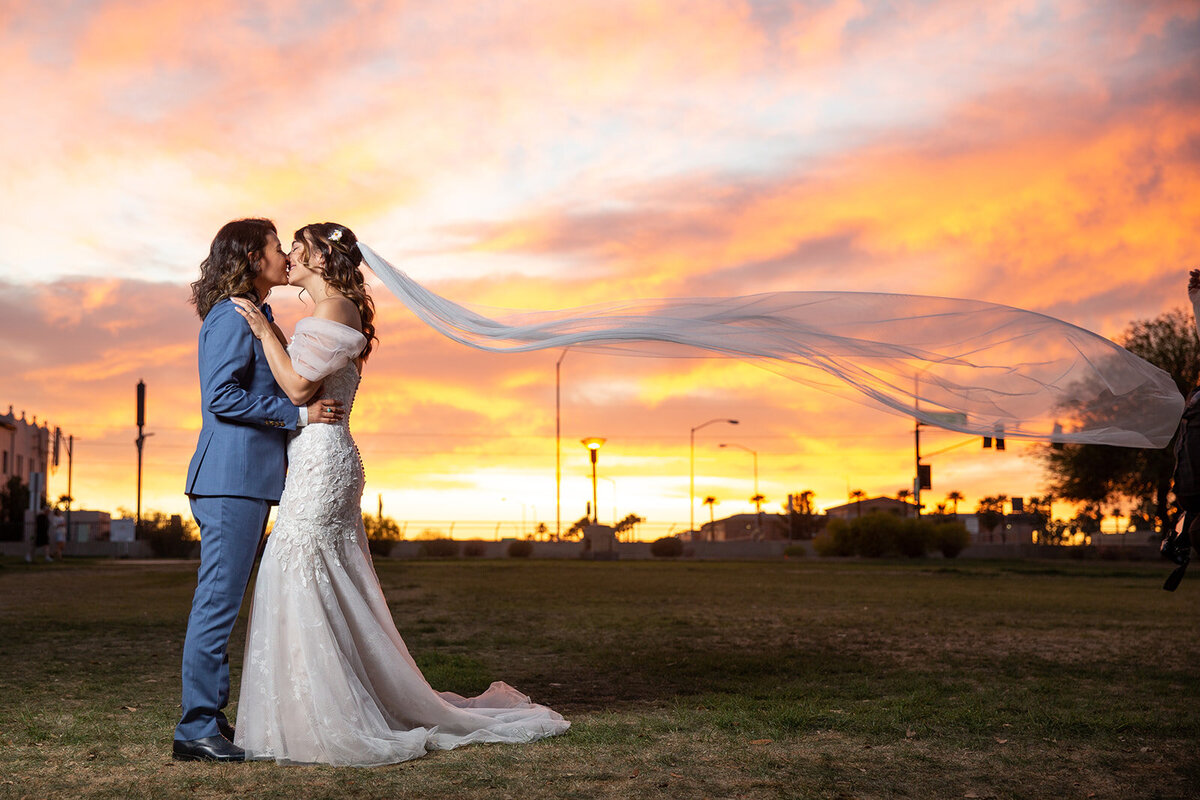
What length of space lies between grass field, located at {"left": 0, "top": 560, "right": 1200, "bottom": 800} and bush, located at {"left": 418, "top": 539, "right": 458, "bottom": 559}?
40.0 metres

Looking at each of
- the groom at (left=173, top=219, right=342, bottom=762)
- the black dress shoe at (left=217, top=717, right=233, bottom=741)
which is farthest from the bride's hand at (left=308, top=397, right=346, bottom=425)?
the black dress shoe at (left=217, top=717, right=233, bottom=741)

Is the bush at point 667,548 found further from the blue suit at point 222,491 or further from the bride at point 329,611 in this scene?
the blue suit at point 222,491

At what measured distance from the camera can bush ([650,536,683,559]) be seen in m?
57.4

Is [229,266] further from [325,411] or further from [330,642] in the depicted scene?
[330,642]

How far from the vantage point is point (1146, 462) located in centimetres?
4525

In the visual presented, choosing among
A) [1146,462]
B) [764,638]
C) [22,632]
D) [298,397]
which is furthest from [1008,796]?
[1146,462]

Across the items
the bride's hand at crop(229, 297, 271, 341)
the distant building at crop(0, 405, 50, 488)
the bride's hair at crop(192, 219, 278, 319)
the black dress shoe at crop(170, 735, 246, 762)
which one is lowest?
the black dress shoe at crop(170, 735, 246, 762)

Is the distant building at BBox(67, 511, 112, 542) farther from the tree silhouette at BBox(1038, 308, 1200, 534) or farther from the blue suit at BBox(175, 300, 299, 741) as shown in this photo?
the blue suit at BBox(175, 300, 299, 741)

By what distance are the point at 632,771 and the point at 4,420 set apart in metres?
86.6

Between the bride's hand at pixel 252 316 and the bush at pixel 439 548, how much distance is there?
51461mm

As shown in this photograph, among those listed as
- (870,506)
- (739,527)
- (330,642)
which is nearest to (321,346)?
(330,642)

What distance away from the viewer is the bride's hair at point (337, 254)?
5.69m

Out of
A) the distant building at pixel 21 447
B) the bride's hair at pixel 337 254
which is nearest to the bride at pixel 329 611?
the bride's hair at pixel 337 254

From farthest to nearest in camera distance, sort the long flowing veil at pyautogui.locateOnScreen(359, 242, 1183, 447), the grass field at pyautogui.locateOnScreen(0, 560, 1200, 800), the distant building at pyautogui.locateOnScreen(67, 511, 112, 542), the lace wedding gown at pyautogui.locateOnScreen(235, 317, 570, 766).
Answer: the distant building at pyautogui.locateOnScreen(67, 511, 112, 542)
the long flowing veil at pyautogui.locateOnScreen(359, 242, 1183, 447)
the lace wedding gown at pyautogui.locateOnScreen(235, 317, 570, 766)
the grass field at pyautogui.locateOnScreen(0, 560, 1200, 800)
